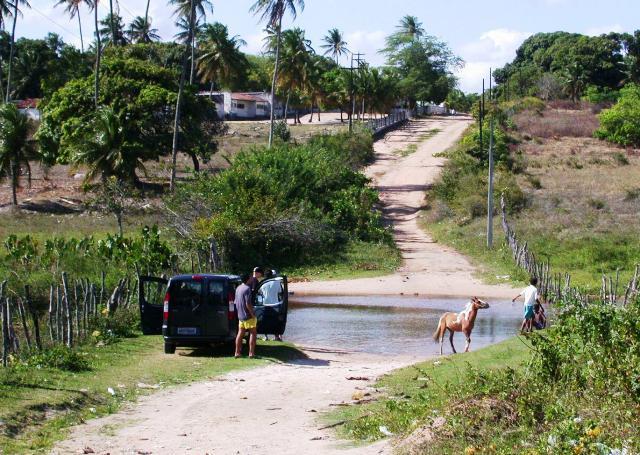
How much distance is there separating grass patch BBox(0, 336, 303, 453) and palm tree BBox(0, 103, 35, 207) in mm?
36377

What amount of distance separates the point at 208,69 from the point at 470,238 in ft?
132

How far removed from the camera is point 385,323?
1020 inches

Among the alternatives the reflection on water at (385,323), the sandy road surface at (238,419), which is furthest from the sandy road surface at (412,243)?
the sandy road surface at (238,419)

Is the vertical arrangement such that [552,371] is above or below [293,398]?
above

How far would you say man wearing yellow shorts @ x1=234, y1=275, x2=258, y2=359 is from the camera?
706 inches

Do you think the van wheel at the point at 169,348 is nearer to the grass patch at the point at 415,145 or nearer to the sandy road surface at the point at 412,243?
the sandy road surface at the point at 412,243

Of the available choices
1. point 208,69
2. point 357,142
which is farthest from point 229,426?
point 208,69

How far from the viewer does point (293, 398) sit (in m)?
14.3

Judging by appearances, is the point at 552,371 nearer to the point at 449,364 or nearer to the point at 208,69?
the point at 449,364

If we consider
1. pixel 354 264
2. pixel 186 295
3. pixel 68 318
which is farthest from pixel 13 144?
pixel 186 295

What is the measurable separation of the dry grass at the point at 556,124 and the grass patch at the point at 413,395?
236ft

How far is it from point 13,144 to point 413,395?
4475 centimetres

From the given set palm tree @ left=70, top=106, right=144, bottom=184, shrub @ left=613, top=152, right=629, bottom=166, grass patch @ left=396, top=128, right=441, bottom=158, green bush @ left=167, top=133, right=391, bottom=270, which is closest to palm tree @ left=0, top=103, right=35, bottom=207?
palm tree @ left=70, top=106, right=144, bottom=184

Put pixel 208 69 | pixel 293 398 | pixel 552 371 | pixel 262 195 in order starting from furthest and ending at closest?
pixel 208 69 → pixel 262 195 → pixel 293 398 → pixel 552 371
